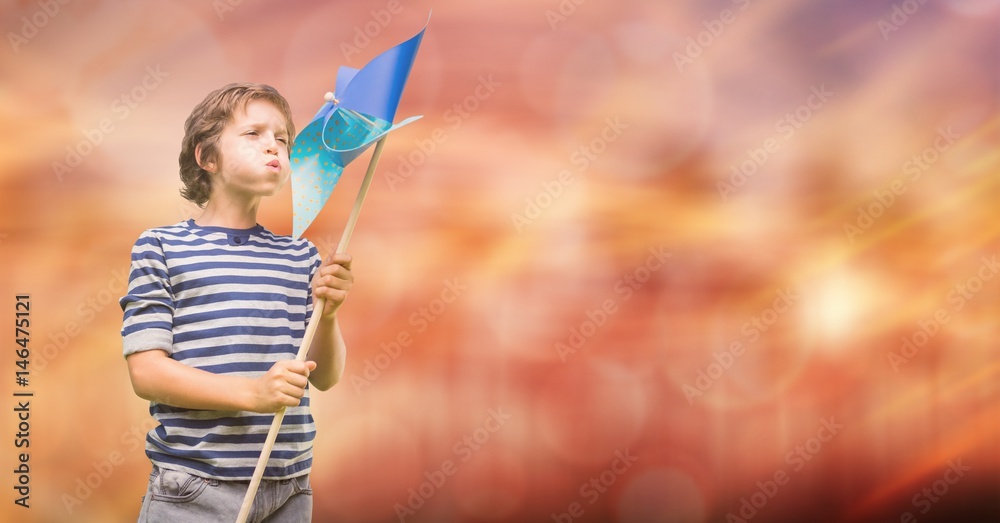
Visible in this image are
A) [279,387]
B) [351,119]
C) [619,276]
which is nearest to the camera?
Result: [279,387]

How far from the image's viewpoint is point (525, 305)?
6.27 ft

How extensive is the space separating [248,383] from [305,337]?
0.08 meters

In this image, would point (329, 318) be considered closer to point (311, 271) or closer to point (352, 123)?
point (311, 271)

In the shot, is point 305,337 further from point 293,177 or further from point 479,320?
point 479,320

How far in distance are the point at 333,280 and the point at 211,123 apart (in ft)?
0.90

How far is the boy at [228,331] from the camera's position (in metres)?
0.99

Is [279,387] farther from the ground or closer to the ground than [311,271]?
closer to the ground

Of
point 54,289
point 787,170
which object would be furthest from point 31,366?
point 787,170

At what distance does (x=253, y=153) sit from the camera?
1.08m


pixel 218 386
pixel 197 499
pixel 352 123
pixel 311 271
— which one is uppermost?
pixel 352 123

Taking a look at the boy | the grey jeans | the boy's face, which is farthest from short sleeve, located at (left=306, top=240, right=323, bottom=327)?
the grey jeans

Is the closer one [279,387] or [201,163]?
[279,387]

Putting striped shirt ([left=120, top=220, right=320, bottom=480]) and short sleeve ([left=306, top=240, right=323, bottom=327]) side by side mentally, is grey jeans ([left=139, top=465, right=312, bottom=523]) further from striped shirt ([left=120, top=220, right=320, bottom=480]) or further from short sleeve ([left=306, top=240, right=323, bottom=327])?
short sleeve ([left=306, top=240, right=323, bottom=327])

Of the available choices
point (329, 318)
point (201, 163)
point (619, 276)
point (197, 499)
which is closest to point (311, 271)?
point (329, 318)
